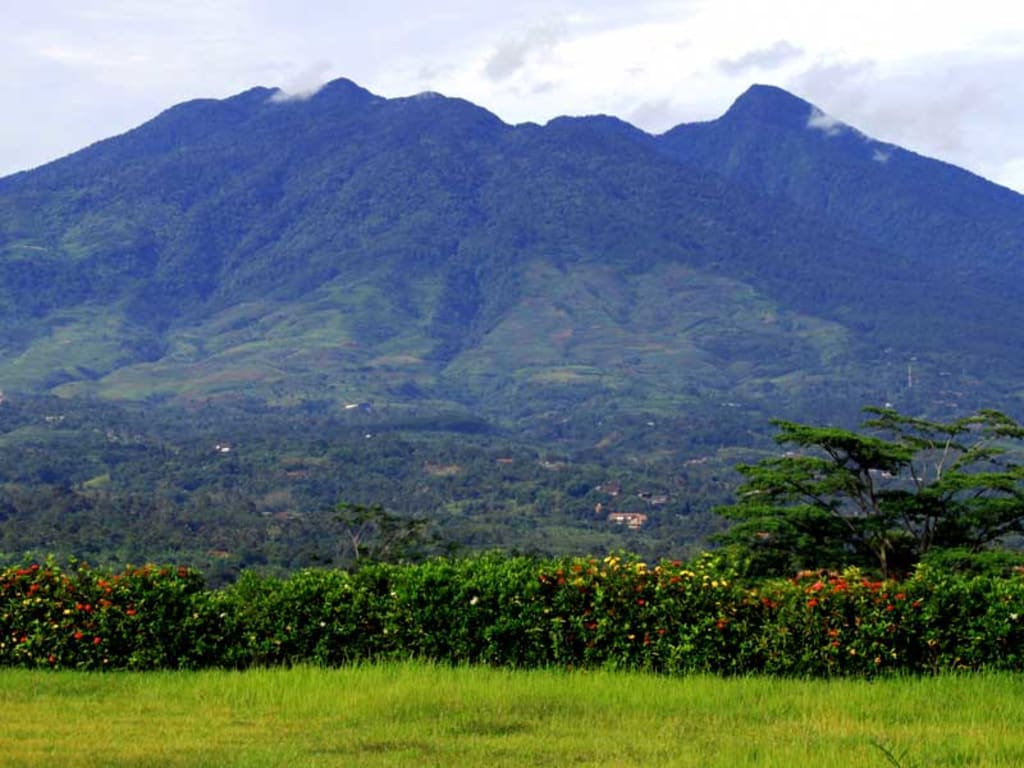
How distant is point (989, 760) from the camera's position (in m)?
9.59

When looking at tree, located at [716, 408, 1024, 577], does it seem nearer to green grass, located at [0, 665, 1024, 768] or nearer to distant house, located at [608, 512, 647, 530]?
green grass, located at [0, 665, 1024, 768]

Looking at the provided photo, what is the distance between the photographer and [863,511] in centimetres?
2195

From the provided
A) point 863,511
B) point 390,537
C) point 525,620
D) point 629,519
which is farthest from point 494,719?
point 629,519

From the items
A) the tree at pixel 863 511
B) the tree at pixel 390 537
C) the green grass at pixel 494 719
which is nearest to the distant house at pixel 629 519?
the tree at pixel 390 537

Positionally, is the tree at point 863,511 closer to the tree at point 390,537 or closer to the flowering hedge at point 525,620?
the flowering hedge at point 525,620

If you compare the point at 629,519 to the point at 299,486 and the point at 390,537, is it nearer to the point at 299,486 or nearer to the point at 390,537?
the point at 299,486

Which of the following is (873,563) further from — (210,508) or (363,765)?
(210,508)

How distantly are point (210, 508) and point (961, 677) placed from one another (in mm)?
106032

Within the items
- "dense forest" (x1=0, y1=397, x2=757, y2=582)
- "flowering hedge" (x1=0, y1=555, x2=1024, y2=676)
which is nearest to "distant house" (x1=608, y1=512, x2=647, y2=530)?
"dense forest" (x1=0, y1=397, x2=757, y2=582)

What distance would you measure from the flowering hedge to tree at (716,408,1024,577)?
7.41 meters

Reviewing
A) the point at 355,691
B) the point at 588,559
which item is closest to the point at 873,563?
the point at 588,559

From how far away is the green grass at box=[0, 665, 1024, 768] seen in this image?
9.58m

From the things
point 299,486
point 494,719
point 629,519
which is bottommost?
point 629,519

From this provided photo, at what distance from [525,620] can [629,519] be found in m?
116
